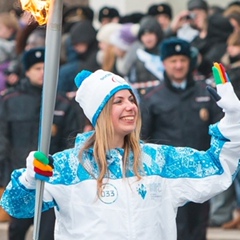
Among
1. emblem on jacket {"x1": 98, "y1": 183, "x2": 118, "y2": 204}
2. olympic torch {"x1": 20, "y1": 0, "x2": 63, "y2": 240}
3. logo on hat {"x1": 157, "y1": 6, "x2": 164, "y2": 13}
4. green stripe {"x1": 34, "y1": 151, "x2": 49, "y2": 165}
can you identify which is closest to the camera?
olympic torch {"x1": 20, "y1": 0, "x2": 63, "y2": 240}

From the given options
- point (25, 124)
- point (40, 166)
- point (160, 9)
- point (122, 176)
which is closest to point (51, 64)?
point (40, 166)

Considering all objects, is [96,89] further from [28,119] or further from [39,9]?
[28,119]

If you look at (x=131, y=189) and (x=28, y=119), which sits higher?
(x=28, y=119)

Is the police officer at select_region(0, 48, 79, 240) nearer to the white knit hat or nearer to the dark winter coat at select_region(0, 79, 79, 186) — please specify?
the dark winter coat at select_region(0, 79, 79, 186)

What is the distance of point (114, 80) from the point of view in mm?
6043

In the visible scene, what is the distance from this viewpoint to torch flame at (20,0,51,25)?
18.5 ft

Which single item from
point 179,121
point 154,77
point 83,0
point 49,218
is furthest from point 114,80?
point 83,0

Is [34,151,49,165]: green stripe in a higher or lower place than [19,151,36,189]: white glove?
higher

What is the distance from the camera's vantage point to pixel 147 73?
10914 mm

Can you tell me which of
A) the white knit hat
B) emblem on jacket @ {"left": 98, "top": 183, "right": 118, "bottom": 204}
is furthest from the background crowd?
emblem on jacket @ {"left": 98, "top": 183, "right": 118, "bottom": 204}

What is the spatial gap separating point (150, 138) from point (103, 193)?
327 cm

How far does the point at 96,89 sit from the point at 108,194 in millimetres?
522

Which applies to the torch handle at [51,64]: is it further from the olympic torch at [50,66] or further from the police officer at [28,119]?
the police officer at [28,119]

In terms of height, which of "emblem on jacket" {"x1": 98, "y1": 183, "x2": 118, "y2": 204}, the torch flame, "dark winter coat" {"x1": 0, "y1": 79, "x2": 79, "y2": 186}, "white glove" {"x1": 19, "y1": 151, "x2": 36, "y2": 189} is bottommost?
"emblem on jacket" {"x1": 98, "y1": 183, "x2": 118, "y2": 204}
